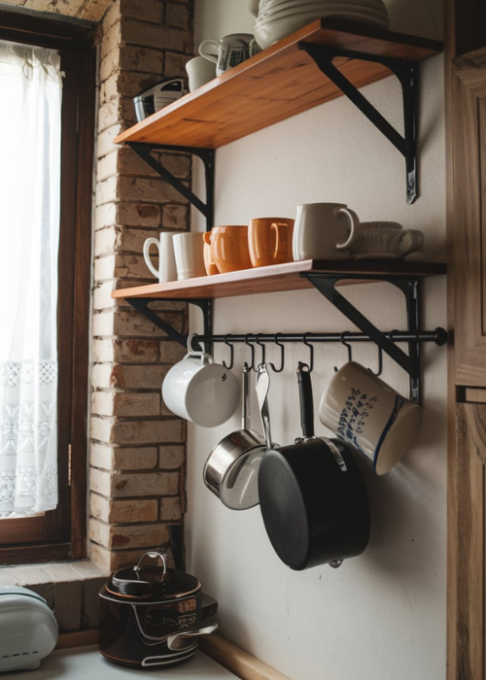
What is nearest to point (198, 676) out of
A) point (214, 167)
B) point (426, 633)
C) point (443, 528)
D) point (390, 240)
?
point (426, 633)

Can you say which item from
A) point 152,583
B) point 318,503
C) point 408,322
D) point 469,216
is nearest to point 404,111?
point 469,216

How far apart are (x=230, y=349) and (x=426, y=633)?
2.89 feet

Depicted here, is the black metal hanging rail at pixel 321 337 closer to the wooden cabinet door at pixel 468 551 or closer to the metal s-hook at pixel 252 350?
the metal s-hook at pixel 252 350

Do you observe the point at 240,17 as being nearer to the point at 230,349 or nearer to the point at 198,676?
the point at 230,349

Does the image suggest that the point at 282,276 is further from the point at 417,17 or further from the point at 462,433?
the point at 417,17

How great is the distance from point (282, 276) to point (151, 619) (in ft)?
3.01

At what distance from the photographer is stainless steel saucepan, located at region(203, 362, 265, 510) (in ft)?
5.72

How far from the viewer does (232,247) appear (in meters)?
1.58

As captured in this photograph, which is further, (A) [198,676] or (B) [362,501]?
(A) [198,676]

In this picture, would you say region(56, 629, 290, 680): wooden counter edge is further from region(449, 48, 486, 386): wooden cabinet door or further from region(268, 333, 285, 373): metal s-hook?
region(449, 48, 486, 386): wooden cabinet door

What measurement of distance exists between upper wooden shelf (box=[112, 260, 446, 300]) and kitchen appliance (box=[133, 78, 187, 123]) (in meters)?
0.45

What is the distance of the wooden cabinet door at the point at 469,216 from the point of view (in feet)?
3.99

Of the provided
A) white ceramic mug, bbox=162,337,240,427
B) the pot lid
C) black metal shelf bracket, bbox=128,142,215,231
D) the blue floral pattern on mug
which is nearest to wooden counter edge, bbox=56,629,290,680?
the pot lid

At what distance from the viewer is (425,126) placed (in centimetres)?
138
